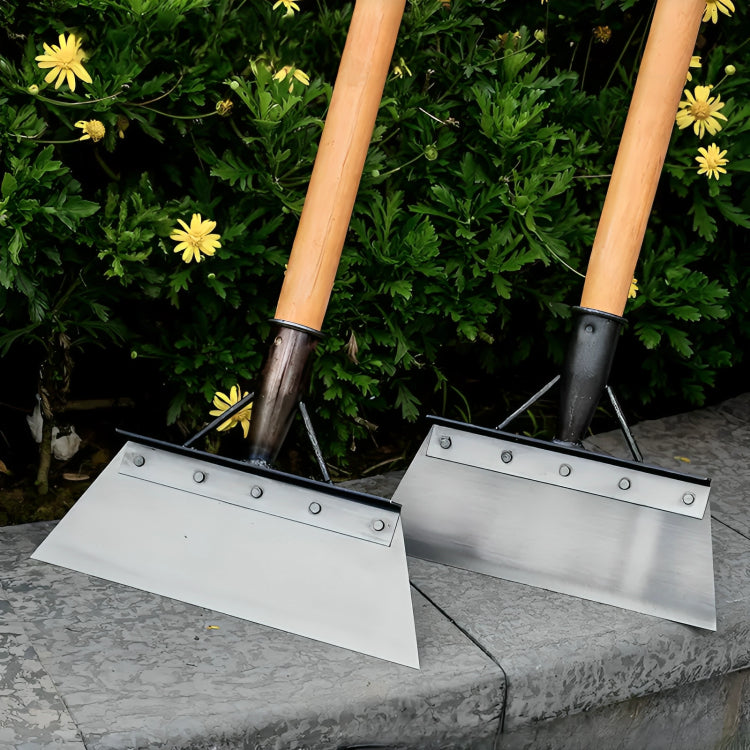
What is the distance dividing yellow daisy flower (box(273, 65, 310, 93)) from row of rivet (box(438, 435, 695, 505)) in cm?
75

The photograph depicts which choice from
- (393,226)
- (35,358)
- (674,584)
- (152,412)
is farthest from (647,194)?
(35,358)

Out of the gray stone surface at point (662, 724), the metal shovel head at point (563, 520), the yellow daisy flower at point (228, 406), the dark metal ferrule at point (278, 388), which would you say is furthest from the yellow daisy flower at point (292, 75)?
the gray stone surface at point (662, 724)

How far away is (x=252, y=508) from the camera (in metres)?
1.69

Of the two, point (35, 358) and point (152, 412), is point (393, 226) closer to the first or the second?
point (152, 412)

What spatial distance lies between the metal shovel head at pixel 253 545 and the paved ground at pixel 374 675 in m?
0.04

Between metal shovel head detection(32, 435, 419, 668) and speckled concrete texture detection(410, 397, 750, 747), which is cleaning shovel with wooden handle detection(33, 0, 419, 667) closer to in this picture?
metal shovel head detection(32, 435, 419, 668)

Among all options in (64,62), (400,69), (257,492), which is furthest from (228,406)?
(400,69)

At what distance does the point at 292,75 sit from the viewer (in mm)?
1915

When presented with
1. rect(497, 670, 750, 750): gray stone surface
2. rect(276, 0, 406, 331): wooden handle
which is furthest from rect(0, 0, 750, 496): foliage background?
rect(497, 670, 750, 750): gray stone surface

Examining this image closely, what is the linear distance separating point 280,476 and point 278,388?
197 millimetres

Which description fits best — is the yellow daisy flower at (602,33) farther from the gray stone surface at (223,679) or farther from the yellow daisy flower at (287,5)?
the gray stone surface at (223,679)

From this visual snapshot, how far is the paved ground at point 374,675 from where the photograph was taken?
1465 mm

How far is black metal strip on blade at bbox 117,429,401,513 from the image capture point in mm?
1643

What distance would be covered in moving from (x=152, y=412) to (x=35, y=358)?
30 centimetres
